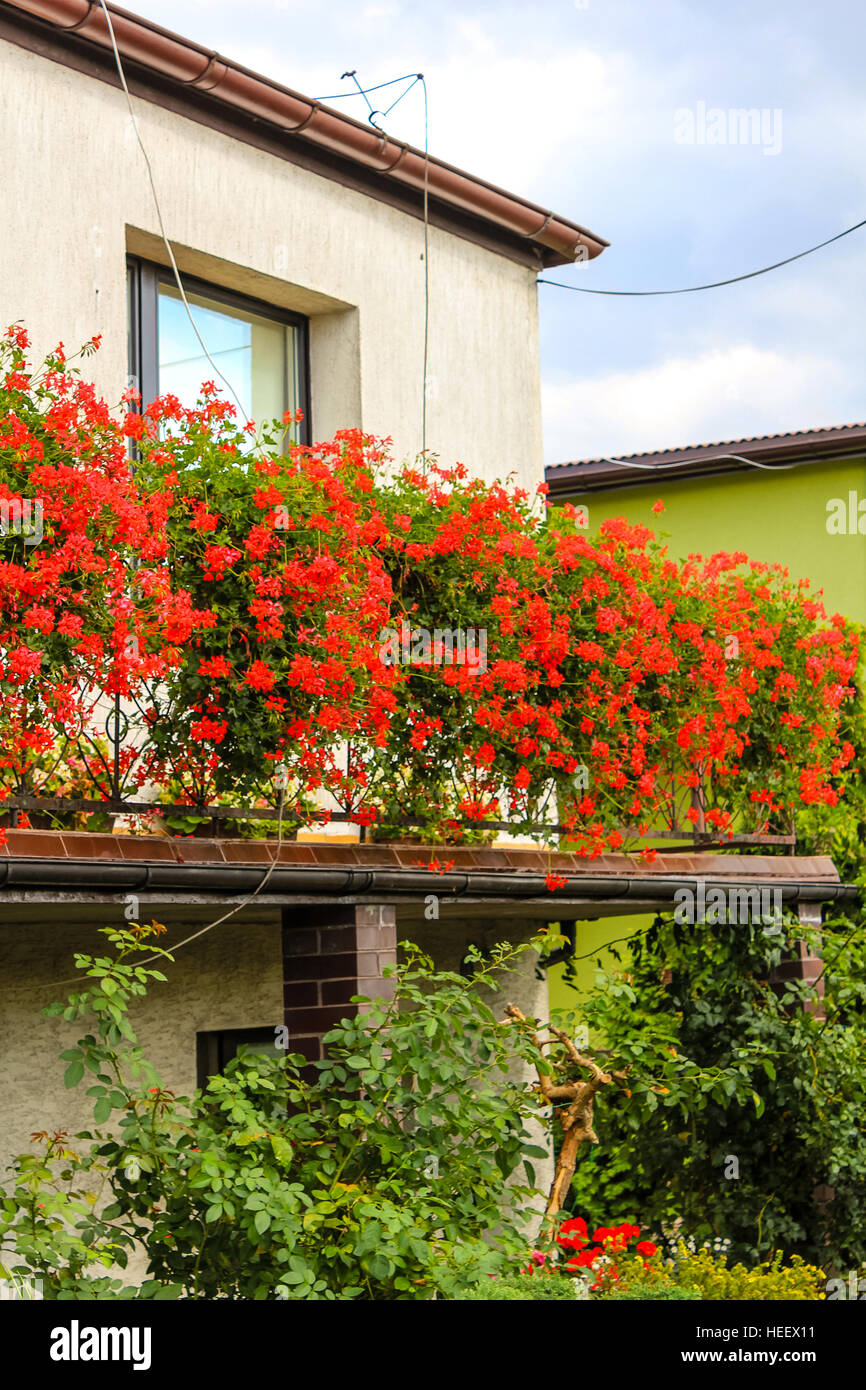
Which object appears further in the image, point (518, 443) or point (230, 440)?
point (518, 443)

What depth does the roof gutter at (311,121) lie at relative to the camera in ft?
24.7

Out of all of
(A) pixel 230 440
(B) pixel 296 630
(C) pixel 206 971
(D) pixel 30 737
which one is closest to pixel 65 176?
(A) pixel 230 440

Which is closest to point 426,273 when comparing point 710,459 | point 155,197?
point 155,197

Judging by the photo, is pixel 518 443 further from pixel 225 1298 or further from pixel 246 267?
pixel 225 1298

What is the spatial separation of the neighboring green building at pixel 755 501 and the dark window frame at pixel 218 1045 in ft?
19.2

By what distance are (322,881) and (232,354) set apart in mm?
3596

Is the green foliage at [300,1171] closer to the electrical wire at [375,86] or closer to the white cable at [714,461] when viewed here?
the electrical wire at [375,86]

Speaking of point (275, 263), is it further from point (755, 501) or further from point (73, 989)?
point (755, 501)

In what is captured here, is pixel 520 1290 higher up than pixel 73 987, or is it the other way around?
pixel 73 987

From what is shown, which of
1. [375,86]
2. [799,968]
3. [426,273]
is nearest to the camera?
[375,86]

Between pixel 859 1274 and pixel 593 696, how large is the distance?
12.9 feet

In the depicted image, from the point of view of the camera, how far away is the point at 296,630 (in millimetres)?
6168

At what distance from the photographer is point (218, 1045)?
835cm

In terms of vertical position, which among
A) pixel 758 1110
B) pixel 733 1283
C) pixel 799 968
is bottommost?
pixel 733 1283
